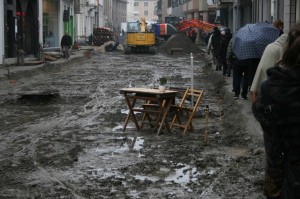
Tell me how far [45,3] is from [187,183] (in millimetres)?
36011

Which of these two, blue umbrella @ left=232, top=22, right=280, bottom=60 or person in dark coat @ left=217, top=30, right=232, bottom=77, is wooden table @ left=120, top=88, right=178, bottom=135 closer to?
blue umbrella @ left=232, top=22, right=280, bottom=60

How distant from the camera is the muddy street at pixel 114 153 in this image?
21.7 ft

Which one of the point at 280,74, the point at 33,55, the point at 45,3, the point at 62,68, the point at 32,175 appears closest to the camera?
the point at 280,74

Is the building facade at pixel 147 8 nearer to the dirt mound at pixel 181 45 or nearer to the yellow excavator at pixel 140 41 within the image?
the dirt mound at pixel 181 45

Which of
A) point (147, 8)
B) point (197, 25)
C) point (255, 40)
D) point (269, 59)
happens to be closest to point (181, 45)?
point (197, 25)

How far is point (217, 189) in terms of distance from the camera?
6.57 meters

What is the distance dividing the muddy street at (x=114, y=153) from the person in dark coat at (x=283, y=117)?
311 centimetres

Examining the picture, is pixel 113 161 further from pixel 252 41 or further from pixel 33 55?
pixel 33 55

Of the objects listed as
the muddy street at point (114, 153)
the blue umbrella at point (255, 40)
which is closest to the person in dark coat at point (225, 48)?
the muddy street at point (114, 153)

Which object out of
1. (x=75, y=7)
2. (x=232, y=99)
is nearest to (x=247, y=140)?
(x=232, y=99)

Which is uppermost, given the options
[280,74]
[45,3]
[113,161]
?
[45,3]

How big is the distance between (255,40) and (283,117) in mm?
8825

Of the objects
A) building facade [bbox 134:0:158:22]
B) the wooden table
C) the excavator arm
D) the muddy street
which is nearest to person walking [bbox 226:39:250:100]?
the muddy street

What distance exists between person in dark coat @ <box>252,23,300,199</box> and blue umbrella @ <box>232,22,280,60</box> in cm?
870
